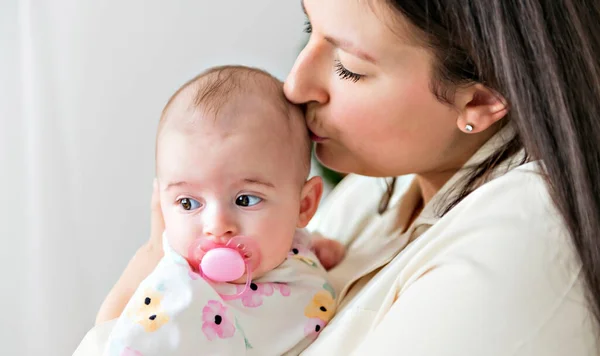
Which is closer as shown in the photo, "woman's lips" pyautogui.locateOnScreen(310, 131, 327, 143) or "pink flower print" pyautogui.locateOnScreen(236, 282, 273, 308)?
"pink flower print" pyautogui.locateOnScreen(236, 282, 273, 308)

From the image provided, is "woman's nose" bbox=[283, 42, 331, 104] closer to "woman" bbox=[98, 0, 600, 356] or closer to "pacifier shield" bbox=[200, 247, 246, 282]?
"woman" bbox=[98, 0, 600, 356]

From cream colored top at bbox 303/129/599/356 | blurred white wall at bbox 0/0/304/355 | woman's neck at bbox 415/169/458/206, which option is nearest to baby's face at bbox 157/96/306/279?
cream colored top at bbox 303/129/599/356

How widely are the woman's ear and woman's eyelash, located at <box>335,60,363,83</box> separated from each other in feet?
0.55

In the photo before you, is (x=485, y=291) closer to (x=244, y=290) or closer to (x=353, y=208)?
(x=244, y=290)

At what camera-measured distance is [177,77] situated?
226 cm

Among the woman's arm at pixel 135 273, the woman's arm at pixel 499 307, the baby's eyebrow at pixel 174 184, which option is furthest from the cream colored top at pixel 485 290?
the woman's arm at pixel 135 273

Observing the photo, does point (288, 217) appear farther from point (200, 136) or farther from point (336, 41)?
point (336, 41)

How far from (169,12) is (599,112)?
A: 1.50 metres

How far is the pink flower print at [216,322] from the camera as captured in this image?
111cm

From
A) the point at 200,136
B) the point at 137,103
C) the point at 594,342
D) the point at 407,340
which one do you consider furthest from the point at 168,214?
the point at 137,103

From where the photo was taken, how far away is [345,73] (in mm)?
1176

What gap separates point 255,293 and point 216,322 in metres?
0.10

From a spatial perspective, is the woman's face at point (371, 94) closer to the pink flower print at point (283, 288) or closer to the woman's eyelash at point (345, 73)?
the woman's eyelash at point (345, 73)

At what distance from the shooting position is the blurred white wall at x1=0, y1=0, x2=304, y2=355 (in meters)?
2.02
